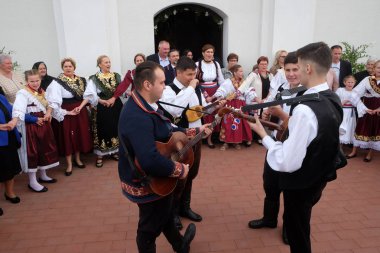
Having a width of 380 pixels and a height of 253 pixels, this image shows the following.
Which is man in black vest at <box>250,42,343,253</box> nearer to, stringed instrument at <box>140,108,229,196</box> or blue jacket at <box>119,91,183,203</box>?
stringed instrument at <box>140,108,229,196</box>

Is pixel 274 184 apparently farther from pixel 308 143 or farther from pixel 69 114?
pixel 69 114

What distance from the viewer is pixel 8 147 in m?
4.08

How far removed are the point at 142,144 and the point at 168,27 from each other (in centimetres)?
707

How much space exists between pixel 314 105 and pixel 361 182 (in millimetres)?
3383

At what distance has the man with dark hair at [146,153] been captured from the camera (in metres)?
2.15

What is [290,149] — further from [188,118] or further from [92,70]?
[92,70]

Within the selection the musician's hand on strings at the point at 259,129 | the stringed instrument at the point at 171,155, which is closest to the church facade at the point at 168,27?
the stringed instrument at the point at 171,155

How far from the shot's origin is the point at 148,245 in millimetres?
2443

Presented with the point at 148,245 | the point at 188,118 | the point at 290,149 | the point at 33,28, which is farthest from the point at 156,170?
the point at 33,28

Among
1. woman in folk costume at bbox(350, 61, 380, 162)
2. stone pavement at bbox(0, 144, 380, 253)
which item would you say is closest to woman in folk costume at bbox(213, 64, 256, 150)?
stone pavement at bbox(0, 144, 380, 253)

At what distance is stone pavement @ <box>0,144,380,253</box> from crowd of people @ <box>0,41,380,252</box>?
0.25 m

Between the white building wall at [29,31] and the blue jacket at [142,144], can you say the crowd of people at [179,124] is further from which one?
the white building wall at [29,31]

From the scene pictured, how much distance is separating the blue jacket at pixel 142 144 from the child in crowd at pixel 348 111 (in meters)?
4.72

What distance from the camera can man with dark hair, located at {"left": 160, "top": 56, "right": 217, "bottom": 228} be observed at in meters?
3.37
